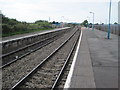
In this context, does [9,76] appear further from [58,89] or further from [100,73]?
[100,73]

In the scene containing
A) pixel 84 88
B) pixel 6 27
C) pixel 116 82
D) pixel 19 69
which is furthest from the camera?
pixel 6 27

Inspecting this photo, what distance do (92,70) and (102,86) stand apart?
2.61m

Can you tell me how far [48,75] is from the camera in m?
9.12

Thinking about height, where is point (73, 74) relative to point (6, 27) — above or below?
below

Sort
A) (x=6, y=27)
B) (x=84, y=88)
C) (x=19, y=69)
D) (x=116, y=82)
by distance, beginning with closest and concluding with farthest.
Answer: (x=84, y=88), (x=116, y=82), (x=19, y=69), (x=6, y=27)

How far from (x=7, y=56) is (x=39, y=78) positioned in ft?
21.2

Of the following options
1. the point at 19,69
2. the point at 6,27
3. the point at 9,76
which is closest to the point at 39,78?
the point at 9,76

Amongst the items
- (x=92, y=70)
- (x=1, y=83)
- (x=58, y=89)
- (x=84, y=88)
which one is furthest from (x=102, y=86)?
(x=1, y=83)

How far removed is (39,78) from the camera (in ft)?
28.0

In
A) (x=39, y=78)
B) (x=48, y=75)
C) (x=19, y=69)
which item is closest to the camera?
(x=39, y=78)

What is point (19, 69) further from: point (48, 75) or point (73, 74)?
point (73, 74)

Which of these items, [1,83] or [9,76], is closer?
[1,83]

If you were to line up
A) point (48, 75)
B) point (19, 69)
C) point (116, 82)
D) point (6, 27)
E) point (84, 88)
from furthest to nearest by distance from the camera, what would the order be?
point (6, 27) < point (19, 69) < point (48, 75) < point (116, 82) < point (84, 88)

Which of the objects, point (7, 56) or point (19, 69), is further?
point (7, 56)
